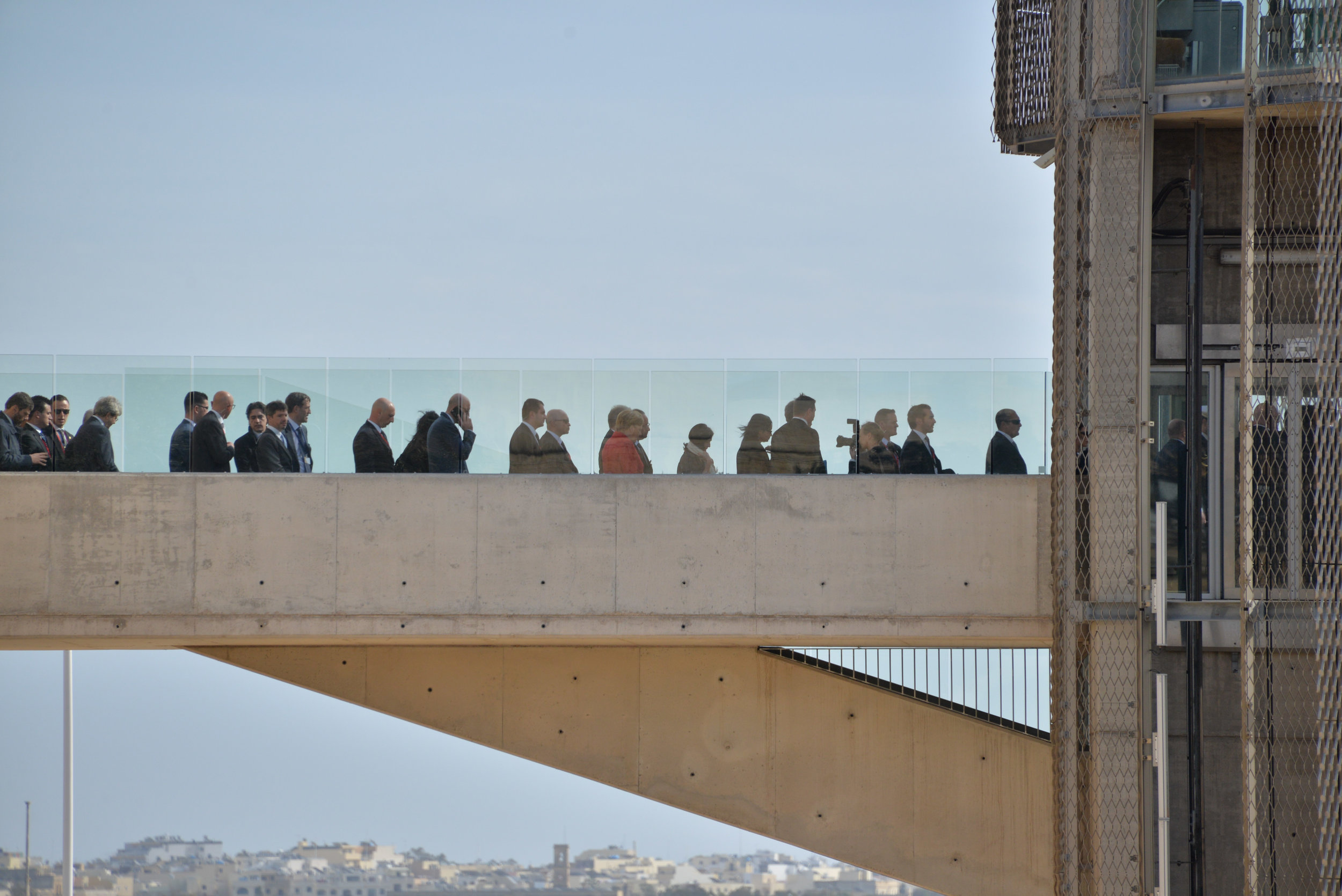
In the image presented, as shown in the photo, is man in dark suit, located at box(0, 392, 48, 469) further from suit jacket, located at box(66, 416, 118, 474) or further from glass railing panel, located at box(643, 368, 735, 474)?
glass railing panel, located at box(643, 368, 735, 474)

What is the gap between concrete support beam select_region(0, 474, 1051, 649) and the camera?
38.8ft

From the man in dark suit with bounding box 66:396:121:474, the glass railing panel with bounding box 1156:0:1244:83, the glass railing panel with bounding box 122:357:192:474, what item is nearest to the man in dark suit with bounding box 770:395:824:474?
the glass railing panel with bounding box 1156:0:1244:83

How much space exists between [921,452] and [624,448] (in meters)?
2.93

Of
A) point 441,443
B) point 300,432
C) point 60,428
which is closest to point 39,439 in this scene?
point 60,428

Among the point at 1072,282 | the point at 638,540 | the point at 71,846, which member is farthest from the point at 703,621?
the point at 71,846

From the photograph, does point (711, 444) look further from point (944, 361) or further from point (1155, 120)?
point (1155, 120)

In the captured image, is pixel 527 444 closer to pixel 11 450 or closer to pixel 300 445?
pixel 300 445

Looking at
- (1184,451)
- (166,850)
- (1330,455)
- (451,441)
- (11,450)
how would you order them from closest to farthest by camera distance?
(1330,455) < (1184,451) < (11,450) < (451,441) < (166,850)

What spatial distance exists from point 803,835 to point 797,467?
4839mm

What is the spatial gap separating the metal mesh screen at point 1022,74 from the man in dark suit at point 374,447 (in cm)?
721

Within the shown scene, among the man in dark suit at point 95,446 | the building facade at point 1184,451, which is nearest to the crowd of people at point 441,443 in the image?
the man in dark suit at point 95,446

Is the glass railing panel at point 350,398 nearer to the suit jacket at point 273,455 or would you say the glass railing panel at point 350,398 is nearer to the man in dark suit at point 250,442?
the suit jacket at point 273,455

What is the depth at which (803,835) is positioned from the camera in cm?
1434

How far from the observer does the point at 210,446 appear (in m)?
12.2
